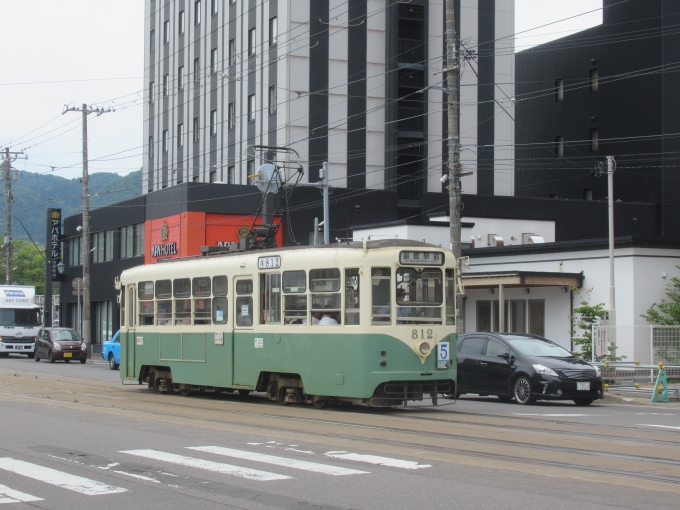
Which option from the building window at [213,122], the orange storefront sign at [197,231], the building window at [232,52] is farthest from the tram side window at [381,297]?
the building window at [213,122]

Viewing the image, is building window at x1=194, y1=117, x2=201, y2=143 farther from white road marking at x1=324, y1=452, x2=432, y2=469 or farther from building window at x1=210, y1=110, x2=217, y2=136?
white road marking at x1=324, y1=452, x2=432, y2=469

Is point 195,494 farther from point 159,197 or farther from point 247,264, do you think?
point 159,197

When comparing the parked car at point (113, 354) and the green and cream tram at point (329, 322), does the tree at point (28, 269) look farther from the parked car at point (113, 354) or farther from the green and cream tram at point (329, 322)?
the green and cream tram at point (329, 322)

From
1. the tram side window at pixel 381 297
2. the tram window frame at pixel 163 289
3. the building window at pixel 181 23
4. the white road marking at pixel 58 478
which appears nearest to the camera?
the white road marking at pixel 58 478

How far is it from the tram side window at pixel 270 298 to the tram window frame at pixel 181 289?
2.77 meters

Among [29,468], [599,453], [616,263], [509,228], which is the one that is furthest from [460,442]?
[509,228]

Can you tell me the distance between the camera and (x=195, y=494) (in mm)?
8531

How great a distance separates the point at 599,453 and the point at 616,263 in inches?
761

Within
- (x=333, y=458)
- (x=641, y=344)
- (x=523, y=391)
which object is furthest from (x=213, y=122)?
(x=333, y=458)

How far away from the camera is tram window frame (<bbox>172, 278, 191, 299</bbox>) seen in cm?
2017

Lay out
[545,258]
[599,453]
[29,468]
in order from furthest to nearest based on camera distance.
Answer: [545,258] < [599,453] < [29,468]

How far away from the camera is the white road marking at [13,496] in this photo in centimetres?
836

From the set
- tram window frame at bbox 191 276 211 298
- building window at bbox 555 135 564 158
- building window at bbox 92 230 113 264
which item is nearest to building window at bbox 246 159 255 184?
building window at bbox 92 230 113 264

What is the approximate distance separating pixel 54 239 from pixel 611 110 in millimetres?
36549
